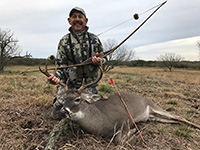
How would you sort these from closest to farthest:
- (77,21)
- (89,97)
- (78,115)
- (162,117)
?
(78,115), (89,97), (77,21), (162,117)

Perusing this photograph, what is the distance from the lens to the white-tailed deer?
2.97 metres

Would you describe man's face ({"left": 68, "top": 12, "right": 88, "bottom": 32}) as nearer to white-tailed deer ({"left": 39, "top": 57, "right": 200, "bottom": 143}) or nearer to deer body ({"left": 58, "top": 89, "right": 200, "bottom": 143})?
white-tailed deer ({"left": 39, "top": 57, "right": 200, "bottom": 143})

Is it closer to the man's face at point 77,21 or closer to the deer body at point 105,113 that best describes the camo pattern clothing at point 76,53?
the man's face at point 77,21

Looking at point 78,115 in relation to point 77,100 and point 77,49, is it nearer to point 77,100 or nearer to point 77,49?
point 77,100

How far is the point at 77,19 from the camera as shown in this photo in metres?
3.78

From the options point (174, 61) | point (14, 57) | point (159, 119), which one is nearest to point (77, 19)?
point (159, 119)

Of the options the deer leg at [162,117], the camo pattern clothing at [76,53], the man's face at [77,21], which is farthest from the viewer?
the deer leg at [162,117]

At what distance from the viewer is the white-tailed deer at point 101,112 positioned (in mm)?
2975

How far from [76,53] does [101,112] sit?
1.56 m

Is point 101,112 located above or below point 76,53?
below

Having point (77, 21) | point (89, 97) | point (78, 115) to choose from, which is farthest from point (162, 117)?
point (77, 21)

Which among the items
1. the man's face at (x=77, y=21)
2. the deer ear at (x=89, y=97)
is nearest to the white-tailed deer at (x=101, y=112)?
the deer ear at (x=89, y=97)

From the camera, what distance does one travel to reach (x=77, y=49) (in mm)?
3896

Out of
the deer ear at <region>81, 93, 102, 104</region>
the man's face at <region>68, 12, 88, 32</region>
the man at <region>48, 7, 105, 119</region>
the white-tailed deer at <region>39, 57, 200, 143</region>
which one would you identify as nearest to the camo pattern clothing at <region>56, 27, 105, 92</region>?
the man at <region>48, 7, 105, 119</region>
